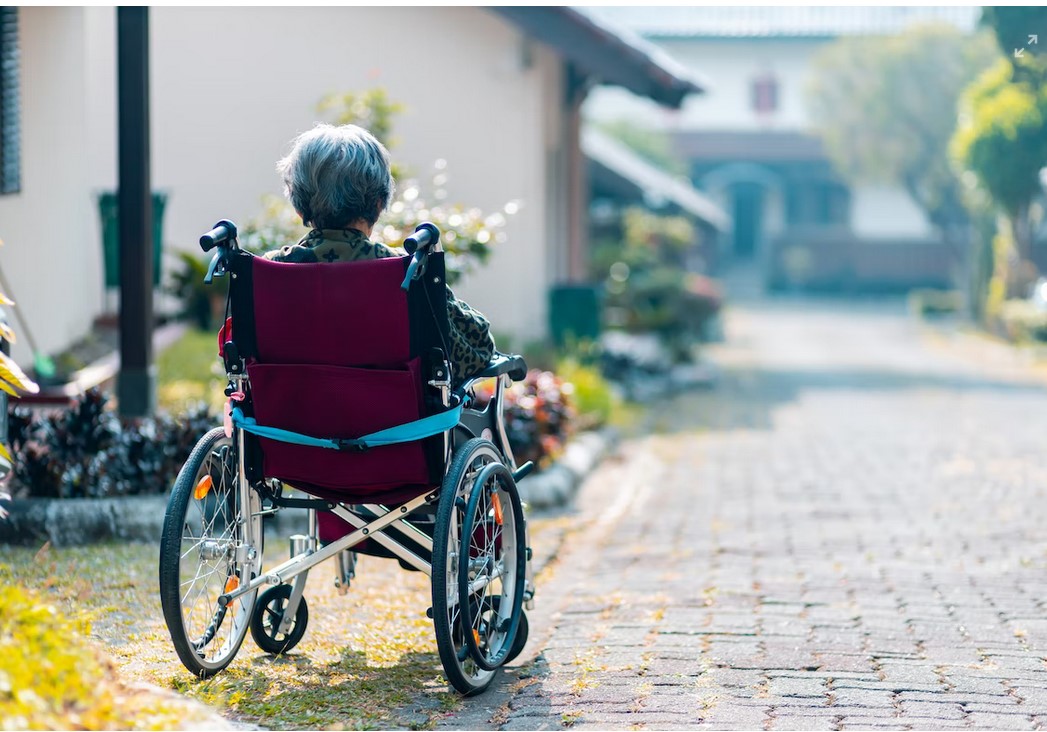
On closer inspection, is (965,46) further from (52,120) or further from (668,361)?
(52,120)

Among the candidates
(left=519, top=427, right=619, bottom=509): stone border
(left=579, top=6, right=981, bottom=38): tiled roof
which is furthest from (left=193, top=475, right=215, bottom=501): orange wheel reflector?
(left=579, top=6, right=981, bottom=38): tiled roof

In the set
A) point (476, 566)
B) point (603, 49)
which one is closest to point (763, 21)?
point (603, 49)

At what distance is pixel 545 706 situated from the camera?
13.9 ft

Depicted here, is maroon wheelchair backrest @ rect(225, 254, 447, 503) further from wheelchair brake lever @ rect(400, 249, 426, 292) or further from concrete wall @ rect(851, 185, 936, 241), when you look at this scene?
concrete wall @ rect(851, 185, 936, 241)

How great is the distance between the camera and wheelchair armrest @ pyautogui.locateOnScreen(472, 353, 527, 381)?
449cm

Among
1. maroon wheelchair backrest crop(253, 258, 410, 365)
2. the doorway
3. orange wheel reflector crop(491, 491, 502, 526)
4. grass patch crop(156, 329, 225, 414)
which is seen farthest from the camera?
the doorway

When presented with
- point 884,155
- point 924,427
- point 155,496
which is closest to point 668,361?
point 924,427

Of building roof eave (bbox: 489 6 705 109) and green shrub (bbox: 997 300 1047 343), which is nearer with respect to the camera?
building roof eave (bbox: 489 6 705 109)

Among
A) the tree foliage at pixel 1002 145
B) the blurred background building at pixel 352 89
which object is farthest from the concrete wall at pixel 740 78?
the blurred background building at pixel 352 89

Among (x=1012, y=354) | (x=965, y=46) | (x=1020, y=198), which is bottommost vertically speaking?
(x=1012, y=354)

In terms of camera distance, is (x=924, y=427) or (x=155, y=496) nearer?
(x=155, y=496)

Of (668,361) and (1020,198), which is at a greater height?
(1020,198)

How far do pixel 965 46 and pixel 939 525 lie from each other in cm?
2928

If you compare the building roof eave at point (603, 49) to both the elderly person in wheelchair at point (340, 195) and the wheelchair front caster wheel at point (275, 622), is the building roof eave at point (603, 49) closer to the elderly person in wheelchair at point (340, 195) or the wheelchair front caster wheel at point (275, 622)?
the elderly person in wheelchair at point (340, 195)
